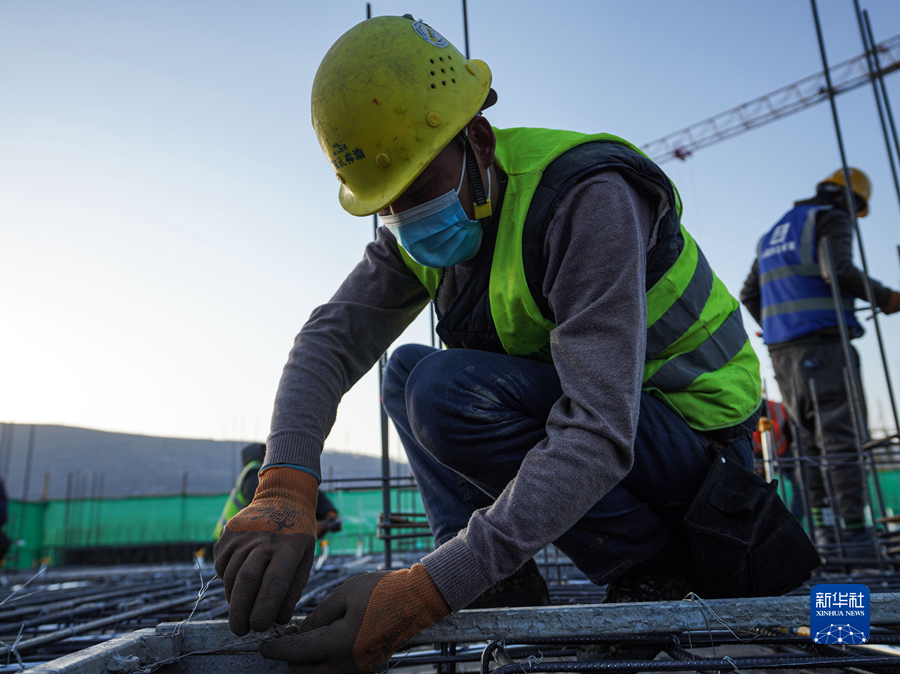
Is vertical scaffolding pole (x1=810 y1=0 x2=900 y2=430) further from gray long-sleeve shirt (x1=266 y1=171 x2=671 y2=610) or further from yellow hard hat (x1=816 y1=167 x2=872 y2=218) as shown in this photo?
gray long-sleeve shirt (x1=266 y1=171 x2=671 y2=610)

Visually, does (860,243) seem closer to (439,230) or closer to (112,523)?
(439,230)

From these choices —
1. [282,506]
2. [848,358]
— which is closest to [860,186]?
[848,358]

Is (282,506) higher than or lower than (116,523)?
higher

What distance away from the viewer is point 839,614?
3.21 ft

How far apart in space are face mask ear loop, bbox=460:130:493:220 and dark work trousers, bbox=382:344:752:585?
1.05 feet

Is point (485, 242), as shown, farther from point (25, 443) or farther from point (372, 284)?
point (25, 443)

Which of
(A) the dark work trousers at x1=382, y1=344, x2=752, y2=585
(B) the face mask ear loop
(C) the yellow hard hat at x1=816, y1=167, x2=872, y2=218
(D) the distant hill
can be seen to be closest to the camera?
(A) the dark work trousers at x1=382, y1=344, x2=752, y2=585

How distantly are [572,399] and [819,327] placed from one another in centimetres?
329

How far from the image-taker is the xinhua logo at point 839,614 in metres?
0.97

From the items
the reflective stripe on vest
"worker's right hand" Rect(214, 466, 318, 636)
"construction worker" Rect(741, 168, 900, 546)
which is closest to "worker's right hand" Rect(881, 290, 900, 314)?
"construction worker" Rect(741, 168, 900, 546)

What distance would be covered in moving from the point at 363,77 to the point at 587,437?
0.89m

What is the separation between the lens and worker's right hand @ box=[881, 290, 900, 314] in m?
3.81

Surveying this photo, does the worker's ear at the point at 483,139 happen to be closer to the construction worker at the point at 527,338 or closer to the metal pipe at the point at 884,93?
the construction worker at the point at 527,338

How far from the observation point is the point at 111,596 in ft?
9.84
